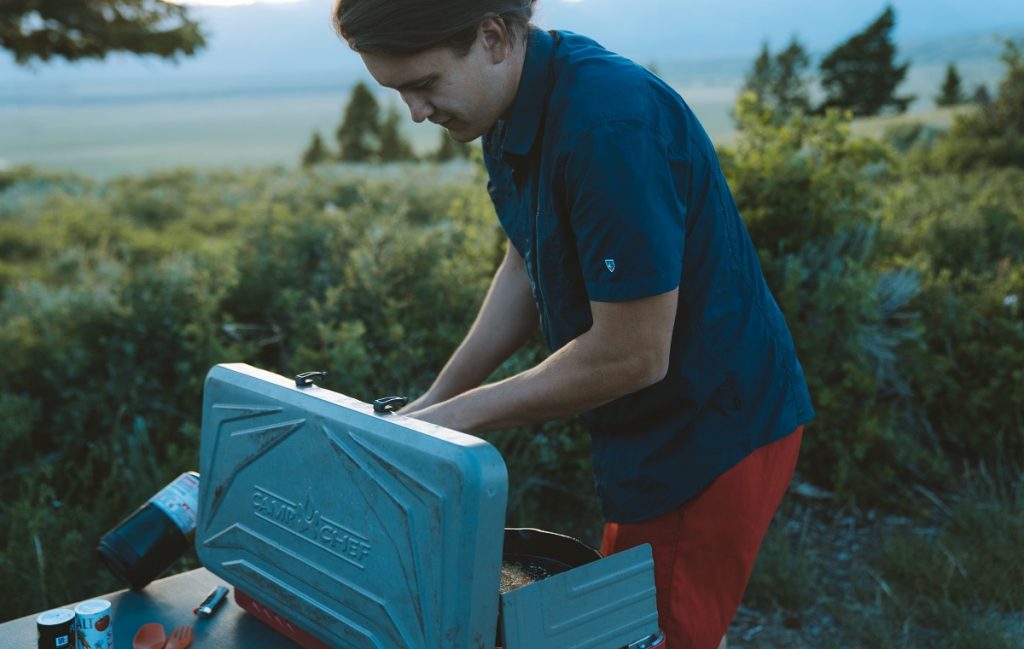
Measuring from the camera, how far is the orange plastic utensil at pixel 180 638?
185 cm

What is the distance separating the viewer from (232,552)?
1907 millimetres

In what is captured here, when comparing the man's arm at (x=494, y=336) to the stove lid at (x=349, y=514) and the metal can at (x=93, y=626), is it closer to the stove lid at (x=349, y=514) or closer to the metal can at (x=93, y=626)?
the stove lid at (x=349, y=514)

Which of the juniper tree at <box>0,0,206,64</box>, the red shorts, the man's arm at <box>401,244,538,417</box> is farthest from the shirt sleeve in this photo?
the juniper tree at <box>0,0,206,64</box>

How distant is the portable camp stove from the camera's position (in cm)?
143

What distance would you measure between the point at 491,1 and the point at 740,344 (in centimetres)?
80

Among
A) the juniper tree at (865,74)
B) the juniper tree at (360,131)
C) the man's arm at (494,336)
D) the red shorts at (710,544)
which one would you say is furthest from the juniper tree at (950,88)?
the red shorts at (710,544)

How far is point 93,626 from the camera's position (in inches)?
67.4

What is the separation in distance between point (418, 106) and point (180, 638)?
44.7 inches

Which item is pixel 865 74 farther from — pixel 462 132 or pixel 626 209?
pixel 626 209

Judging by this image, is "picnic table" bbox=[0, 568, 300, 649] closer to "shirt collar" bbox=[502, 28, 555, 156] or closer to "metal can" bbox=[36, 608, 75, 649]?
"metal can" bbox=[36, 608, 75, 649]

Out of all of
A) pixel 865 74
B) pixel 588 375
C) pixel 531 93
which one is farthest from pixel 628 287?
pixel 865 74

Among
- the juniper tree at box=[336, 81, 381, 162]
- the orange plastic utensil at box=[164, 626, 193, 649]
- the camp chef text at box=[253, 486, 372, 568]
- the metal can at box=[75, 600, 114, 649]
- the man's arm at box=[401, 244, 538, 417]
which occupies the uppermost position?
the man's arm at box=[401, 244, 538, 417]

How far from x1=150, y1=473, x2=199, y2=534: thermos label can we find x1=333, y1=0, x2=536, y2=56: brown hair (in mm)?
1101

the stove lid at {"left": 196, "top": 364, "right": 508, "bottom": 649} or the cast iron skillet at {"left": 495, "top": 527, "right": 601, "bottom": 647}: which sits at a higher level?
the stove lid at {"left": 196, "top": 364, "right": 508, "bottom": 649}
